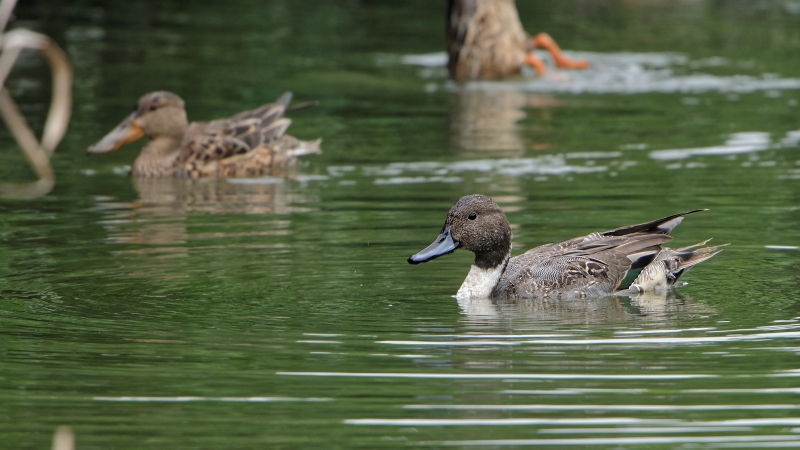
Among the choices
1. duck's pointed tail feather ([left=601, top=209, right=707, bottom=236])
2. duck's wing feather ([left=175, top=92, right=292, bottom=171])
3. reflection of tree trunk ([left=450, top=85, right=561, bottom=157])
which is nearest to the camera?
duck's pointed tail feather ([left=601, top=209, right=707, bottom=236])

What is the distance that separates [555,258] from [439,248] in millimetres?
810

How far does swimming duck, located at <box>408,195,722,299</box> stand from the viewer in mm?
9258

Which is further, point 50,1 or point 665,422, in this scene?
point 50,1

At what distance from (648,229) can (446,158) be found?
5.41m

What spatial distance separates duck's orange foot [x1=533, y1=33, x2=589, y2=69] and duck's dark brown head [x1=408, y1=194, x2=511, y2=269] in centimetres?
1132

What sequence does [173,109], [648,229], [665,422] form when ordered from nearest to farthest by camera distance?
1. [665,422]
2. [648,229]
3. [173,109]

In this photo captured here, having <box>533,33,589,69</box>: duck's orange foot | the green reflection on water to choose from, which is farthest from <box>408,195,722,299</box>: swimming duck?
<box>533,33,589,69</box>: duck's orange foot

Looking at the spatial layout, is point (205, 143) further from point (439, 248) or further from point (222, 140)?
point (439, 248)

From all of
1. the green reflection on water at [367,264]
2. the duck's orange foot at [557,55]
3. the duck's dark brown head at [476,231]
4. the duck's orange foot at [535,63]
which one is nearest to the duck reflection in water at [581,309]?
the green reflection on water at [367,264]

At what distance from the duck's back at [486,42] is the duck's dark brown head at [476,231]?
1215 centimetres

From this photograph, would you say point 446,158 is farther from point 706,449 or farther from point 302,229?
point 706,449

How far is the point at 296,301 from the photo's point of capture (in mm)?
9000

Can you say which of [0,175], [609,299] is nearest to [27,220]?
[0,175]

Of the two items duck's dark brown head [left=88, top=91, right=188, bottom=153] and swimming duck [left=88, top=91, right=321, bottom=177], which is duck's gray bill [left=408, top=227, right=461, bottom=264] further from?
duck's dark brown head [left=88, top=91, right=188, bottom=153]
